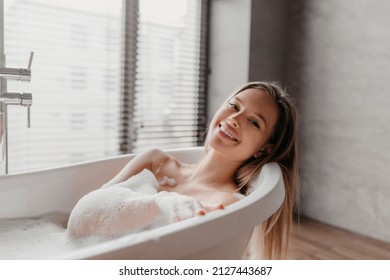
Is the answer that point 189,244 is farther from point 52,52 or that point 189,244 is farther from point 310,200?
point 310,200

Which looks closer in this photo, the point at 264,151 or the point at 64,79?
the point at 264,151

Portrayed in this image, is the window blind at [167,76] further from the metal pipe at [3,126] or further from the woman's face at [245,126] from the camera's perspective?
the woman's face at [245,126]

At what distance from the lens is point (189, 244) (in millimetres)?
828

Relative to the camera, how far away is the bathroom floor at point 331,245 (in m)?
2.12

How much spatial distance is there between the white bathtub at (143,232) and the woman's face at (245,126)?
0.12 meters

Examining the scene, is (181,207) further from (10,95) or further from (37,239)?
(10,95)

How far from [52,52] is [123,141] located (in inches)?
27.1

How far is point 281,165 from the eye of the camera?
4.77ft

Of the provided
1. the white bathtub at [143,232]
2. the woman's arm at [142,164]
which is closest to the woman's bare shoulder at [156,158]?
the woman's arm at [142,164]

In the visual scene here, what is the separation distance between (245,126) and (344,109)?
1382 mm

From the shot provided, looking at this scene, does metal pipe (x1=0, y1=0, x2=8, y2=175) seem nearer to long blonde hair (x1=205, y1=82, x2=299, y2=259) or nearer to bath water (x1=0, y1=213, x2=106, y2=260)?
bath water (x1=0, y1=213, x2=106, y2=260)

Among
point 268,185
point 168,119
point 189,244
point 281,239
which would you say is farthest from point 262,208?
point 168,119

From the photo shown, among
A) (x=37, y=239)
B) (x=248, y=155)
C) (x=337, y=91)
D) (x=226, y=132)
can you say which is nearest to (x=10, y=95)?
(x=37, y=239)

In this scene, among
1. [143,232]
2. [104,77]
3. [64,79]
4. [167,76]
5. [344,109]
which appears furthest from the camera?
[167,76]
